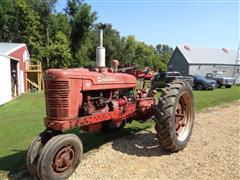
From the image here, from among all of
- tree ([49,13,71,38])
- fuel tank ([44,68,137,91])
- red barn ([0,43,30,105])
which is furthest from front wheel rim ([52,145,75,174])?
tree ([49,13,71,38])

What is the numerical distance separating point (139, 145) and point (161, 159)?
0.86 metres

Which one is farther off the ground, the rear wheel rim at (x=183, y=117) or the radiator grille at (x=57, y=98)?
the radiator grille at (x=57, y=98)

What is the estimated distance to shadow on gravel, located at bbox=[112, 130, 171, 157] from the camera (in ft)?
18.5

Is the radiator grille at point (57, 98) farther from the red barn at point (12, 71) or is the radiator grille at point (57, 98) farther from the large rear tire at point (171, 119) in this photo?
the red barn at point (12, 71)

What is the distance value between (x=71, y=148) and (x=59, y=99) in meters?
0.75

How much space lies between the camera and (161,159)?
5.27 m

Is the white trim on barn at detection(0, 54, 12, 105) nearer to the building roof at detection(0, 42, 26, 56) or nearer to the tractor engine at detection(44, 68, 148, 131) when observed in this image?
the building roof at detection(0, 42, 26, 56)

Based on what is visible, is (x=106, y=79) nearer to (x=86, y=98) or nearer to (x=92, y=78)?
(x=92, y=78)

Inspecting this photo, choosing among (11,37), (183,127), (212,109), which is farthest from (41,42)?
(183,127)

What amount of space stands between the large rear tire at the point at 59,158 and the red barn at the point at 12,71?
43.7 ft

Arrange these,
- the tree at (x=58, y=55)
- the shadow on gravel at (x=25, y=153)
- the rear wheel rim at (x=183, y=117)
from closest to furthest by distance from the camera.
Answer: the shadow on gravel at (x=25, y=153) → the rear wheel rim at (x=183, y=117) → the tree at (x=58, y=55)

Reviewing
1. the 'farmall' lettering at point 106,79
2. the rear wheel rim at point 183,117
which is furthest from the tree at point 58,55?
the 'farmall' lettering at point 106,79

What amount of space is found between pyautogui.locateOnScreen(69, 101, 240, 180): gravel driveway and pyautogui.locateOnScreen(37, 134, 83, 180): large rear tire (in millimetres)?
221

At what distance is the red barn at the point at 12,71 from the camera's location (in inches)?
704
